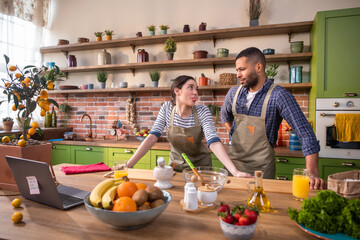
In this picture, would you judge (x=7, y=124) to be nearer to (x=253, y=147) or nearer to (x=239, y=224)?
(x=253, y=147)

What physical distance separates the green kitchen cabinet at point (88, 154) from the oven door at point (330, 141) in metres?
2.66

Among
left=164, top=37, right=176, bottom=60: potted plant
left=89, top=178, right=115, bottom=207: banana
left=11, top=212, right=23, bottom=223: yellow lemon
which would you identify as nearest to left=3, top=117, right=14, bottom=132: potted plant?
left=164, top=37, right=176, bottom=60: potted plant

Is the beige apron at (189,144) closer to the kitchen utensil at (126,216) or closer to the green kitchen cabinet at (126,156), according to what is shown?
the green kitchen cabinet at (126,156)

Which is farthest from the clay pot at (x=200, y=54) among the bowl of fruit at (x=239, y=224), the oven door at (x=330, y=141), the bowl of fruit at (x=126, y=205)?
the bowl of fruit at (x=239, y=224)

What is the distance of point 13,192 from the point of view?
1319mm

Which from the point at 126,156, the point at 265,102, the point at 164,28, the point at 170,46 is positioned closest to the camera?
the point at 265,102

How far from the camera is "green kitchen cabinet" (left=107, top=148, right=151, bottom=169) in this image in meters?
3.27

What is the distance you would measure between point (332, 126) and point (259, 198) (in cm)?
209

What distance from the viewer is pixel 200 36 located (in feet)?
11.6

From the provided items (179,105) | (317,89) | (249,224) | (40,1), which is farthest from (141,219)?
(40,1)

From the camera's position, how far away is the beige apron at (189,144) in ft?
7.07

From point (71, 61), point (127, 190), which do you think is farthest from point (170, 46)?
point (127, 190)

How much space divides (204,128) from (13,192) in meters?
1.30

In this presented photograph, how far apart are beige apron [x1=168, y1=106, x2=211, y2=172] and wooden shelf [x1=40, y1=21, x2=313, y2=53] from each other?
165 centimetres
